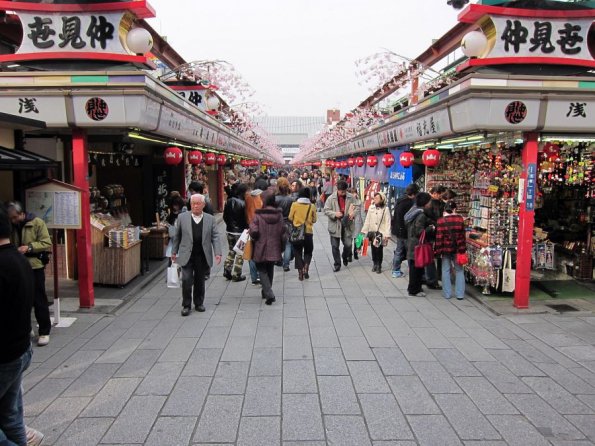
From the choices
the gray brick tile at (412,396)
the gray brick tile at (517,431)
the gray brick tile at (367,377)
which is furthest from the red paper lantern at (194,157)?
the gray brick tile at (517,431)

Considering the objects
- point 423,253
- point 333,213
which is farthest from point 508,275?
point 333,213

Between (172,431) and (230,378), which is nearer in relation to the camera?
(172,431)

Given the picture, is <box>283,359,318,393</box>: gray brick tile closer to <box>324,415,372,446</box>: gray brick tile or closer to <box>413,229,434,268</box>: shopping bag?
<box>324,415,372,446</box>: gray brick tile

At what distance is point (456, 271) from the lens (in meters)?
8.34

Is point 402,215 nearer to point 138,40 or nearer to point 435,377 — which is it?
point 435,377

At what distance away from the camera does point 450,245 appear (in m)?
8.09

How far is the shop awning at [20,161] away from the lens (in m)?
5.63

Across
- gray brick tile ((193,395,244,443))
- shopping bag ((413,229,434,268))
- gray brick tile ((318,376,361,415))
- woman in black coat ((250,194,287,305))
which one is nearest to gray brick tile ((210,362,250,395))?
gray brick tile ((193,395,244,443))

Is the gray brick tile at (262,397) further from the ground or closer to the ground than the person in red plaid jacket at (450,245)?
closer to the ground

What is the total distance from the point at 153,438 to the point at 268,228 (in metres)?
4.34

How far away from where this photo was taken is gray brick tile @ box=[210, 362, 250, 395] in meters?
4.71

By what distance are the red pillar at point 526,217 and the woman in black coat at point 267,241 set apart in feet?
12.6

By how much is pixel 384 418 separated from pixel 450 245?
14.9 feet

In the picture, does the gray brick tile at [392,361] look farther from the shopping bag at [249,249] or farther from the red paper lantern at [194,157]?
the red paper lantern at [194,157]
